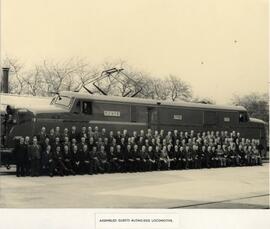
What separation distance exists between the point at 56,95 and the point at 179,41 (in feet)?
8.02

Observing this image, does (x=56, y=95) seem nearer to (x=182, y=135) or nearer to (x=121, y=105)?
(x=121, y=105)

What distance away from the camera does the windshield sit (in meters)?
7.92

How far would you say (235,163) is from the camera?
33.2 feet

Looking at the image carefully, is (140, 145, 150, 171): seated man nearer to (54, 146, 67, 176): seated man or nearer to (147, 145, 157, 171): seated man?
(147, 145, 157, 171): seated man

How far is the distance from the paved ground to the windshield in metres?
1.26

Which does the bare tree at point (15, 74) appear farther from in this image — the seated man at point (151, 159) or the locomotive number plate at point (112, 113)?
the seated man at point (151, 159)

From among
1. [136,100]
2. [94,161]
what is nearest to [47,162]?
[94,161]

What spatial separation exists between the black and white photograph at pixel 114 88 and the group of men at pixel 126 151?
0.07 feet

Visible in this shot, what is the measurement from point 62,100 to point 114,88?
838 mm

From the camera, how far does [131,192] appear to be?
20.0ft

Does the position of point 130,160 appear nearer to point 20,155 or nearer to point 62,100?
point 62,100

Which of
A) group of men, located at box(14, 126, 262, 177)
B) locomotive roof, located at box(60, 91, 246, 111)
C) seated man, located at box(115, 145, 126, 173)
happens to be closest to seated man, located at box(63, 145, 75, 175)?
group of men, located at box(14, 126, 262, 177)
